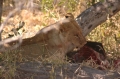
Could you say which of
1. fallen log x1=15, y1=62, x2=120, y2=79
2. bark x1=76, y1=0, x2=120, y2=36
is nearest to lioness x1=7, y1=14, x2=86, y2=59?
bark x1=76, y1=0, x2=120, y2=36

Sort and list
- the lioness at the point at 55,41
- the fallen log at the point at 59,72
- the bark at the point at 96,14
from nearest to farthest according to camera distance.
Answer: the fallen log at the point at 59,72 < the lioness at the point at 55,41 < the bark at the point at 96,14

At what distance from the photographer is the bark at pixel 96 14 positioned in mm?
4758

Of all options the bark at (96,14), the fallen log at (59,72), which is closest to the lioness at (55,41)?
the bark at (96,14)

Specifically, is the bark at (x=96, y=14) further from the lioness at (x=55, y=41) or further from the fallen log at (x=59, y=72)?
the fallen log at (x=59, y=72)

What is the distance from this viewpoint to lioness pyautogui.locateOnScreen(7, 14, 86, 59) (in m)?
4.41

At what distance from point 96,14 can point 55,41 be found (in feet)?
2.43

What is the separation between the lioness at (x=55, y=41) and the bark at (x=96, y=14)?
0.96 ft

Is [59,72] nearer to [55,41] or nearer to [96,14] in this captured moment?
[55,41]

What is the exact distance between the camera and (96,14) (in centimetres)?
479

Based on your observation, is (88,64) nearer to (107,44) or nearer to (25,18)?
(107,44)

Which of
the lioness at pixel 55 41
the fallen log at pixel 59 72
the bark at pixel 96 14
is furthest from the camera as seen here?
the bark at pixel 96 14

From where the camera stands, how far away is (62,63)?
160 inches

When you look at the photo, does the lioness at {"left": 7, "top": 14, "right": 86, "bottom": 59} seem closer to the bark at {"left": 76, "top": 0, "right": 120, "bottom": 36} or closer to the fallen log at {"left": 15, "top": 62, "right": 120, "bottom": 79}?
the bark at {"left": 76, "top": 0, "right": 120, "bottom": 36}

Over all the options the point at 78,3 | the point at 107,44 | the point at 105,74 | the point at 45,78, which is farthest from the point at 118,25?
the point at 45,78
